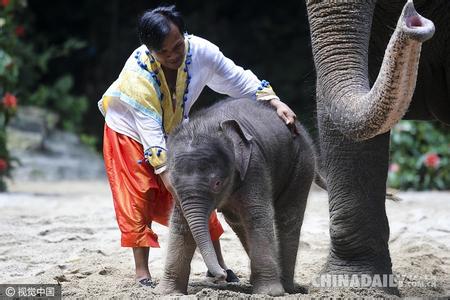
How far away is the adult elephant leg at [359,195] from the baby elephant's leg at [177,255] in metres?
1.01

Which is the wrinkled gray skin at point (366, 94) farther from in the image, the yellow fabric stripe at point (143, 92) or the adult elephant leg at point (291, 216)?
the yellow fabric stripe at point (143, 92)

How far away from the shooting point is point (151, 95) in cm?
538


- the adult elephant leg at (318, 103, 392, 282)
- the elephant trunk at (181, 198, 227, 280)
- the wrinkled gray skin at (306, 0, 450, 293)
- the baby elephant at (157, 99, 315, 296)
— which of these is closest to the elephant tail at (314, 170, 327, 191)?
the wrinkled gray skin at (306, 0, 450, 293)

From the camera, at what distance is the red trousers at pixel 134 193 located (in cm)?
557

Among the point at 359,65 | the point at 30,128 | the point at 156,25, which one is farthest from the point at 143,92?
the point at 30,128

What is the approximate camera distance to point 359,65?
14.7 ft

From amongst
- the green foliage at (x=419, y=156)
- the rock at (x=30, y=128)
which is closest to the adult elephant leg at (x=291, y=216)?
the green foliage at (x=419, y=156)

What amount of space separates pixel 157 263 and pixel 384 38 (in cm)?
232

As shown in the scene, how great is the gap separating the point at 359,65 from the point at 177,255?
1377 millimetres

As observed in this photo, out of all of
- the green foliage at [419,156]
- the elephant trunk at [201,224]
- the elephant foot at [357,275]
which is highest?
the green foliage at [419,156]

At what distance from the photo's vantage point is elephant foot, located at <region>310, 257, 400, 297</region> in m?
5.52

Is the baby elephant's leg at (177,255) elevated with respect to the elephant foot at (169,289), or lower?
elevated

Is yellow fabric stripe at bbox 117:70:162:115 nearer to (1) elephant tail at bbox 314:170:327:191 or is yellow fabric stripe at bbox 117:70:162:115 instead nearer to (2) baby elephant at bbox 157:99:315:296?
(2) baby elephant at bbox 157:99:315:296

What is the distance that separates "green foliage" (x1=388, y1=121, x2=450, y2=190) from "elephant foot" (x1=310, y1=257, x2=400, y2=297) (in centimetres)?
640
